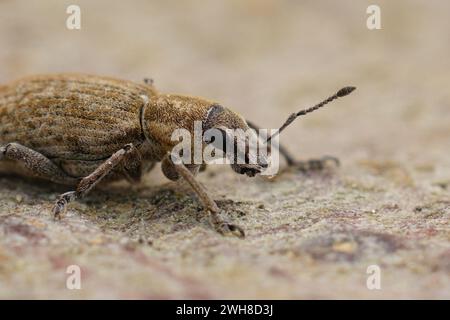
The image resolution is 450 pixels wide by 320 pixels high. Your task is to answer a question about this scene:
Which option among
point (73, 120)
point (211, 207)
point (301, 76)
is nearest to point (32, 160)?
point (73, 120)

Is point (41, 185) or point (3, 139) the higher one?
point (3, 139)

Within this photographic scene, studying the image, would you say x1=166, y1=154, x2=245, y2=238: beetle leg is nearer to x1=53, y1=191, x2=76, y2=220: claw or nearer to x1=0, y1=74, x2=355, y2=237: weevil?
x1=0, y1=74, x2=355, y2=237: weevil

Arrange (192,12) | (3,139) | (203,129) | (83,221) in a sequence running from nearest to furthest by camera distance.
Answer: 1. (83,221)
2. (203,129)
3. (3,139)
4. (192,12)

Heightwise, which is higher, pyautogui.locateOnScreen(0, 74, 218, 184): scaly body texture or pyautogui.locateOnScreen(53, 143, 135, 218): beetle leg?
pyautogui.locateOnScreen(0, 74, 218, 184): scaly body texture

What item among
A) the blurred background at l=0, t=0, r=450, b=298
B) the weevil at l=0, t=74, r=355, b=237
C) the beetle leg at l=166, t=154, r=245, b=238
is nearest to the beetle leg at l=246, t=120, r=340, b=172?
the blurred background at l=0, t=0, r=450, b=298

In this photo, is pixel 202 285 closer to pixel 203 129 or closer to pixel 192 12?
pixel 203 129

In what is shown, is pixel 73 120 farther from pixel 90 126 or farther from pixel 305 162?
pixel 305 162
